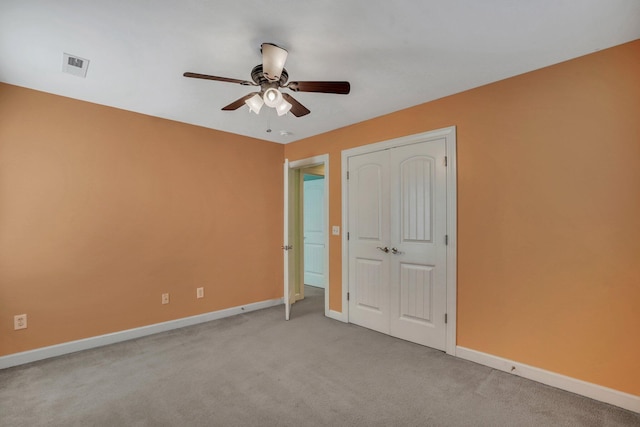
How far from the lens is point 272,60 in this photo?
1812 mm

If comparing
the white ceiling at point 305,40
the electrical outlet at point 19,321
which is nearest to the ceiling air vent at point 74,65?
the white ceiling at point 305,40

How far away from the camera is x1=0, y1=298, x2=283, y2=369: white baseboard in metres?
2.58

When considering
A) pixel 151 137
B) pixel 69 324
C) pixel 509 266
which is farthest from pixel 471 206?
pixel 69 324

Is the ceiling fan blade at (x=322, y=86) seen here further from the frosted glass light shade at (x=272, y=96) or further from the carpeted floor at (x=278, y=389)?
the carpeted floor at (x=278, y=389)

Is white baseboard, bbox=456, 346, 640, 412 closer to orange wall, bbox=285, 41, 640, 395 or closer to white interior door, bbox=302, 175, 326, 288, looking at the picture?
orange wall, bbox=285, 41, 640, 395

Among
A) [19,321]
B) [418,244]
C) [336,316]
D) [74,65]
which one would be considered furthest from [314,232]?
[74,65]

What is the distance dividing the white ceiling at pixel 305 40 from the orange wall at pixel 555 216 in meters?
0.23

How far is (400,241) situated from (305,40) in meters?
2.13

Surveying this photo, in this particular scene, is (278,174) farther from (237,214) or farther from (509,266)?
(509,266)

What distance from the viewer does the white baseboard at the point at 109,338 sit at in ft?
8.46

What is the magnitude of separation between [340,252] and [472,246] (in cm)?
160

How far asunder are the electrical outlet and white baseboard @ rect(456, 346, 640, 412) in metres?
3.93

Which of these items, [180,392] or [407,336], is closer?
[180,392]

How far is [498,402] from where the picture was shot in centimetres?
204
